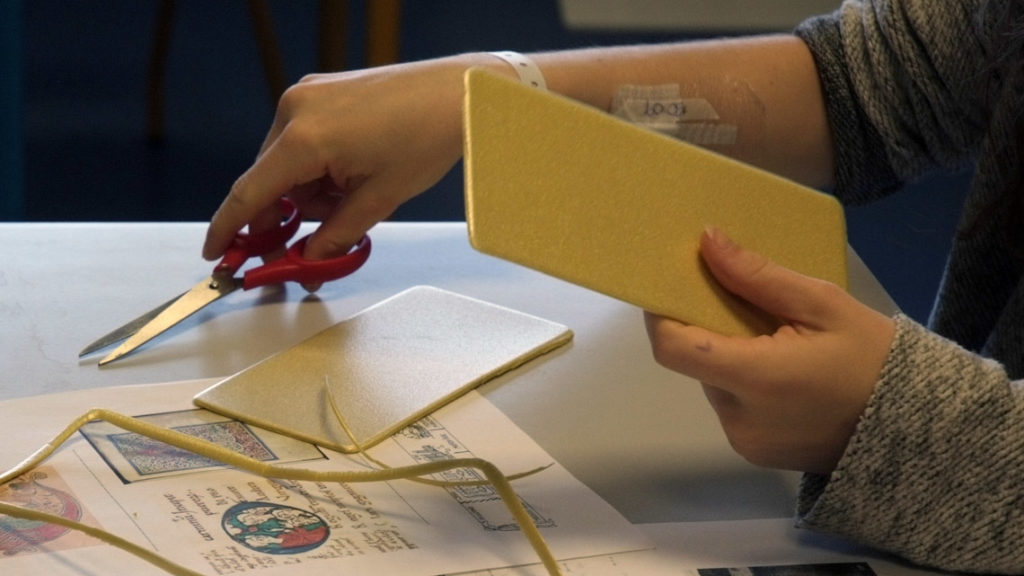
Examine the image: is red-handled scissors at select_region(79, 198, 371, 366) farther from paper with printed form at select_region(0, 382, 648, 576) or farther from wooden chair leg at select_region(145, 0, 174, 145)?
wooden chair leg at select_region(145, 0, 174, 145)

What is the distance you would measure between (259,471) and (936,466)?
277 millimetres

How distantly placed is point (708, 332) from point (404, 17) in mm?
2116

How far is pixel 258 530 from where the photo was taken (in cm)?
47

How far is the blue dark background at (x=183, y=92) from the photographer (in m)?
2.10

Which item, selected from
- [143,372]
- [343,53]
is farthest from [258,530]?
[343,53]

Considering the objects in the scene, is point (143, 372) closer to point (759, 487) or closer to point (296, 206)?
point (296, 206)

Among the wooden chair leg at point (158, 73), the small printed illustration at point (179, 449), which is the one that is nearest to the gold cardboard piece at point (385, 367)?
the small printed illustration at point (179, 449)

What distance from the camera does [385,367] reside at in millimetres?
610

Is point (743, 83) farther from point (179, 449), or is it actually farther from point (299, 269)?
point (179, 449)

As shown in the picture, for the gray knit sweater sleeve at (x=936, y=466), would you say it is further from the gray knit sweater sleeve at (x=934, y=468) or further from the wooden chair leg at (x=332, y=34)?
the wooden chair leg at (x=332, y=34)

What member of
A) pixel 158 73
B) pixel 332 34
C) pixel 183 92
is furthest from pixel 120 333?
pixel 183 92

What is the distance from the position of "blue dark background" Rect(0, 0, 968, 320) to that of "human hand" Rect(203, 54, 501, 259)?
4.33 feet

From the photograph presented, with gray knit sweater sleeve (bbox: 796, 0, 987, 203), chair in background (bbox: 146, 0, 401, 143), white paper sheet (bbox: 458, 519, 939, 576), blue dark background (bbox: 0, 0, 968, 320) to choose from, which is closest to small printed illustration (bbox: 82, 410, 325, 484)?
white paper sheet (bbox: 458, 519, 939, 576)

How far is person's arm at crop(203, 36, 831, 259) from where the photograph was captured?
68cm
